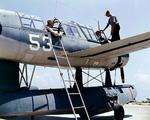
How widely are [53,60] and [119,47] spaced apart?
2.70 meters

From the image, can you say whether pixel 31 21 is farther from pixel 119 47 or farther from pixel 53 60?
pixel 119 47

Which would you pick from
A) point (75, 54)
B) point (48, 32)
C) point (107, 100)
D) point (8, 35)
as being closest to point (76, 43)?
point (75, 54)

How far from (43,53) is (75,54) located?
1.84m

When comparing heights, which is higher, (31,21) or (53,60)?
(31,21)

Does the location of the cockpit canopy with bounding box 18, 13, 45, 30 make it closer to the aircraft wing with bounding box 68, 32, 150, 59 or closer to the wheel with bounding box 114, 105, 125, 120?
the aircraft wing with bounding box 68, 32, 150, 59

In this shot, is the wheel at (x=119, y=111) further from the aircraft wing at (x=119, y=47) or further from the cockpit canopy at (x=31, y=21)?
the cockpit canopy at (x=31, y=21)

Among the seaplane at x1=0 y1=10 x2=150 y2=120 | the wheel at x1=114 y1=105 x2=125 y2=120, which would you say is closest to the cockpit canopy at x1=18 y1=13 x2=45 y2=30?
the seaplane at x1=0 y1=10 x2=150 y2=120

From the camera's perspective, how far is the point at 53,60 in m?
13.8

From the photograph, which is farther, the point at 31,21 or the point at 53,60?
the point at 53,60

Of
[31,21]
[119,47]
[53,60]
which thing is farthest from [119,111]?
[31,21]

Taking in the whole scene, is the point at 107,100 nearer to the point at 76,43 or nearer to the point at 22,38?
the point at 76,43

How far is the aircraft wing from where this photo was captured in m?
13.0

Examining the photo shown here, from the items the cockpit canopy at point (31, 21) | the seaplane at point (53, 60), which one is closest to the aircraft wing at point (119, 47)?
the seaplane at point (53, 60)

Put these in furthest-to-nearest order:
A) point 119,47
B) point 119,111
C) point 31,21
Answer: point 119,111 < point 119,47 < point 31,21
